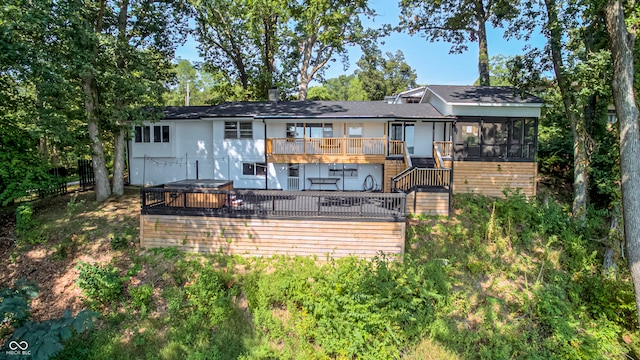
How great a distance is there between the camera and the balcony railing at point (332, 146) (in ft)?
47.0

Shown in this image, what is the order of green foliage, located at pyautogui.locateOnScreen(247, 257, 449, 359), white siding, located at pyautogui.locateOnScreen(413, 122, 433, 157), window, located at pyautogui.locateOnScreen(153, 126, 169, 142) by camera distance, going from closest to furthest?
green foliage, located at pyautogui.locateOnScreen(247, 257, 449, 359) → white siding, located at pyautogui.locateOnScreen(413, 122, 433, 157) → window, located at pyautogui.locateOnScreen(153, 126, 169, 142)

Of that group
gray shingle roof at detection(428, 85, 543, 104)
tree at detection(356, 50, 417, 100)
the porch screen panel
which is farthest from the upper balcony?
tree at detection(356, 50, 417, 100)

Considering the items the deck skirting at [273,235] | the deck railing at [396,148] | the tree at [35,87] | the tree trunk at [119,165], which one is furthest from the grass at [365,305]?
the deck railing at [396,148]

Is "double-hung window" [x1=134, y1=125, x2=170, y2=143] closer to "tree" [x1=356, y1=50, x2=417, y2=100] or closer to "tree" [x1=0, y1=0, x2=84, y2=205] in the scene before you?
"tree" [x1=0, y1=0, x2=84, y2=205]

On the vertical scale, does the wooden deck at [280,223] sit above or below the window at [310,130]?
below

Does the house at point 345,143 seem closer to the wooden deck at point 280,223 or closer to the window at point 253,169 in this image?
the window at point 253,169

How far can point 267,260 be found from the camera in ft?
30.3

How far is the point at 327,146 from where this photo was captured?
14508 millimetres

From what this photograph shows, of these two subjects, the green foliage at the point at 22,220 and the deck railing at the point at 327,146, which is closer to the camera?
the green foliage at the point at 22,220

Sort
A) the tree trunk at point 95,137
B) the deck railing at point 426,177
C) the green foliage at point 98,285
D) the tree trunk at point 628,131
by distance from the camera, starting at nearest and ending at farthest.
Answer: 1. the tree trunk at point 628,131
2. the green foliage at point 98,285
3. the deck railing at point 426,177
4. the tree trunk at point 95,137

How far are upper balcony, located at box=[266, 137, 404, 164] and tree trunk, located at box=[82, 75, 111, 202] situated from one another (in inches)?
277

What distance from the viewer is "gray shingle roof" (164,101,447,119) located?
47.3ft

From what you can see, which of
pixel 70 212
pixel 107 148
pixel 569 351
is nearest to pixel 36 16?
pixel 70 212
